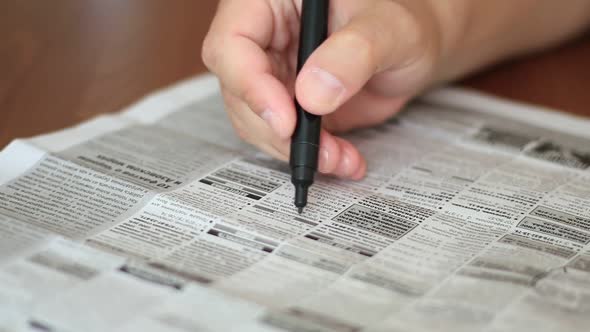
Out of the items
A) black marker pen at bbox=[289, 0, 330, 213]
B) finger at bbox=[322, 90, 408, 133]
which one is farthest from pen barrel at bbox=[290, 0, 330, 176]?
finger at bbox=[322, 90, 408, 133]

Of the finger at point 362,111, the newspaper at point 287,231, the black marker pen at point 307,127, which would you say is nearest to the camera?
the newspaper at point 287,231

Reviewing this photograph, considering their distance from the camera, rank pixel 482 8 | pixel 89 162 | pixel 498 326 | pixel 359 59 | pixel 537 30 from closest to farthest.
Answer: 1. pixel 498 326
2. pixel 359 59
3. pixel 89 162
4. pixel 482 8
5. pixel 537 30

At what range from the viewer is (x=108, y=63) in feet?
2.89

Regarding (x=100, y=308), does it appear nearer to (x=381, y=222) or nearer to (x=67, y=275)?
(x=67, y=275)

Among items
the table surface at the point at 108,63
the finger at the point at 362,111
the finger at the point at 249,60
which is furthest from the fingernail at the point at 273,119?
the table surface at the point at 108,63

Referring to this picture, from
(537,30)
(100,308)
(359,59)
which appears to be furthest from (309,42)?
(537,30)

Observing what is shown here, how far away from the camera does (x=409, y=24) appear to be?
617 millimetres

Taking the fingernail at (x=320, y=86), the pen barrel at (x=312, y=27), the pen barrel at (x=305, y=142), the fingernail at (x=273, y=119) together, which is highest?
the pen barrel at (x=312, y=27)

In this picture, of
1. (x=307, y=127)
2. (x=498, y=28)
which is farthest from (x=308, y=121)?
(x=498, y=28)

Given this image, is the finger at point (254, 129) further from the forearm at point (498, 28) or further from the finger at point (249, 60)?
the forearm at point (498, 28)

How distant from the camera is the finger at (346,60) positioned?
0.54m

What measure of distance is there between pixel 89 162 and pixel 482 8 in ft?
1.38

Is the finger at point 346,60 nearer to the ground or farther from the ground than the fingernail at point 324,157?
farther from the ground

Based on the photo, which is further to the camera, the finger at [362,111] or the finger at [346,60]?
the finger at [362,111]
